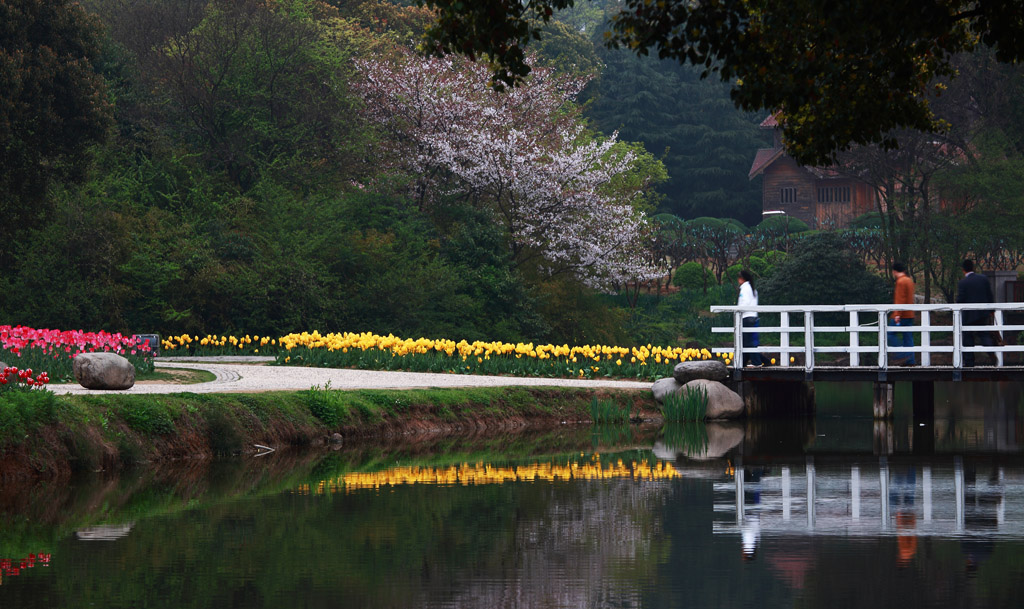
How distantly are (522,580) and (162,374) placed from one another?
1495cm

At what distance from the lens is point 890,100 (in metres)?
13.1

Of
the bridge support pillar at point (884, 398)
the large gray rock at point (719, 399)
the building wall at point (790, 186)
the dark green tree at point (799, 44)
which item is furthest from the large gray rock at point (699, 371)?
the building wall at point (790, 186)

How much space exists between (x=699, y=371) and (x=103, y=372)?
10364 millimetres

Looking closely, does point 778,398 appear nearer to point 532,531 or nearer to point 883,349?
point 883,349

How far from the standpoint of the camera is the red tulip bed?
21.7 m

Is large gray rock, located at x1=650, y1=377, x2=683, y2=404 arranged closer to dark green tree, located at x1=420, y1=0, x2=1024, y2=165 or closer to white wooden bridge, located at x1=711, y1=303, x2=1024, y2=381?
white wooden bridge, located at x1=711, y1=303, x2=1024, y2=381

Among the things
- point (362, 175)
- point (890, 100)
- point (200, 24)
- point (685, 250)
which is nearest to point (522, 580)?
point (890, 100)

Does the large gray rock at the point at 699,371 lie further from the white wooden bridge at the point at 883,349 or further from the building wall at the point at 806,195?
the building wall at the point at 806,195

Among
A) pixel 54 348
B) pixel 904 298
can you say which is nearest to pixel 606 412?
pixel 904 298

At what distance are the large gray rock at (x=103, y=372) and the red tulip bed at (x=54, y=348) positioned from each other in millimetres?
1215

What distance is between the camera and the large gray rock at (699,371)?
2498 centimetres

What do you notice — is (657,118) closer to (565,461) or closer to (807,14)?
(565,461)

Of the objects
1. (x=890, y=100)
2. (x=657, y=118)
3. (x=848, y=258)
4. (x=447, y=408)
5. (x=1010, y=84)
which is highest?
(x=657, y=118)

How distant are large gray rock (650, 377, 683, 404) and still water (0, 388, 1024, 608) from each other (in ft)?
18.8
